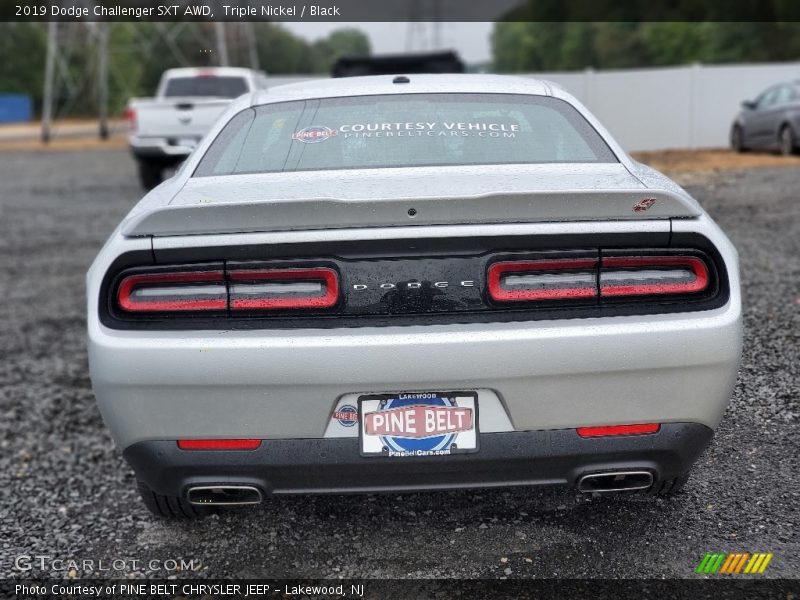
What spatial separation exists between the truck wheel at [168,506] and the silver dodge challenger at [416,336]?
1.23 ft

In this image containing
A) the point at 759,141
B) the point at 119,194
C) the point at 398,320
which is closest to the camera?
the point at 398,320

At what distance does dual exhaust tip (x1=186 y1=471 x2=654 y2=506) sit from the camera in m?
2.62

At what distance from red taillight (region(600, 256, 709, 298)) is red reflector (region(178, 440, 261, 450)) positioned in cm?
110

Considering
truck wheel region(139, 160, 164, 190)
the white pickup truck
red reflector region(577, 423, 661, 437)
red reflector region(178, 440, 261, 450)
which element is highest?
red reflector region(577, 423, 661, 437)

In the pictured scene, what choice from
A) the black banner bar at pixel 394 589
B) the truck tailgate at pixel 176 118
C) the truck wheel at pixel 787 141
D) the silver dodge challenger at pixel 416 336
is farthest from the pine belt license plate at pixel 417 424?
the truck wheel at pixel 787 141

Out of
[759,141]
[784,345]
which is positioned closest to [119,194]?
[759,141]

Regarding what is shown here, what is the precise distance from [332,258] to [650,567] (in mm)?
1405

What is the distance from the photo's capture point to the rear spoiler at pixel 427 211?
2.45 metres

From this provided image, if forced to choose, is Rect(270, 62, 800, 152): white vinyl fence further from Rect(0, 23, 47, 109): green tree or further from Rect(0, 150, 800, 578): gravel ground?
Rect(0, 23, 47, 109): green tree

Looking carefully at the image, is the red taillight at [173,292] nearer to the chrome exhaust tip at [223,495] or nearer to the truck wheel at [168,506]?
the chrome exhaust tip at [223,495]

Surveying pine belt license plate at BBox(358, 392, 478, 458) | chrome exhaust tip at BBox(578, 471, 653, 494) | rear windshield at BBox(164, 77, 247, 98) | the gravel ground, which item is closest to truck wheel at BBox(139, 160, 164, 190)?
rear windshield at BBox(164, 77, 247, 98)

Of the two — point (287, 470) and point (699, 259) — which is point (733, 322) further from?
point (287, 470)

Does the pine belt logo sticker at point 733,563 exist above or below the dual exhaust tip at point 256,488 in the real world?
below

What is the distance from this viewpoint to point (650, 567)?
278cm
